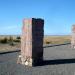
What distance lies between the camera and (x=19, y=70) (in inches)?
614

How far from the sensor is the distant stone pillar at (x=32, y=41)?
17.4 m

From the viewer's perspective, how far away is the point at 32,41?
57.6 feet

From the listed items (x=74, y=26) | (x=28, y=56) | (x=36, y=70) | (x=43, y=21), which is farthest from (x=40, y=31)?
(x=74, y=26)

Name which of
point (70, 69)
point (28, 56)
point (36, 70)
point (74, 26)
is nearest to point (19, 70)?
point (36, 70)

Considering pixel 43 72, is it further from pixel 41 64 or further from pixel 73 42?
pixel 73 42

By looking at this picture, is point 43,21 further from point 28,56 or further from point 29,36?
point 28,56

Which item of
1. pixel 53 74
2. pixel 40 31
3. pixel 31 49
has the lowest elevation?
pixel 53 74

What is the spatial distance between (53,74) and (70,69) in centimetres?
222

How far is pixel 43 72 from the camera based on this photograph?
15.1 m

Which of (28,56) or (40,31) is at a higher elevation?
(40,31)

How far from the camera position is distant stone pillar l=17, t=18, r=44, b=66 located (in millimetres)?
17406

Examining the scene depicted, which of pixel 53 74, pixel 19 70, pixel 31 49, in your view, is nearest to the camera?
pixel 53 74

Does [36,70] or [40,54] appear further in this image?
[40,54]

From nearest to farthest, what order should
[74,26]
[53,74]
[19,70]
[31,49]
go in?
1. [53,74]
2. [19,70]
3. [31,49]
4. [74,26]
